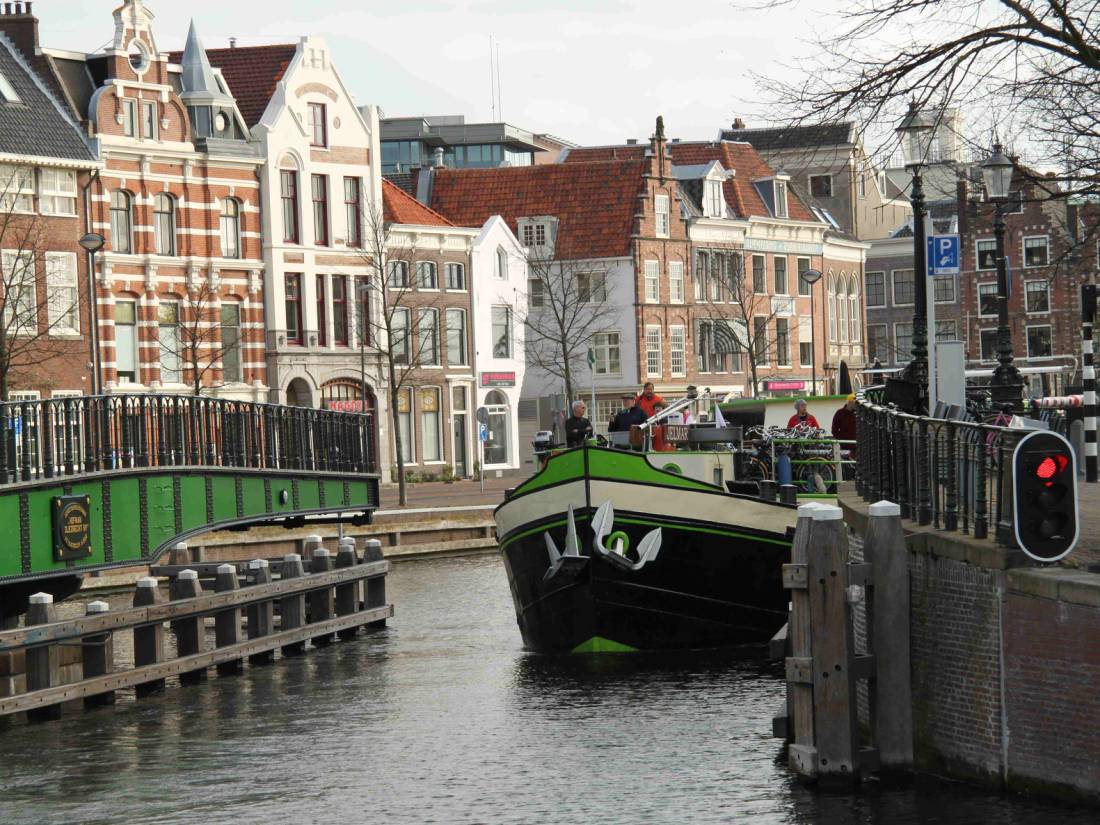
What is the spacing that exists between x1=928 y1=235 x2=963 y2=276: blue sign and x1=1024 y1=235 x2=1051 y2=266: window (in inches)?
2651

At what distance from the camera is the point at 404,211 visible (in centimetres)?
6681

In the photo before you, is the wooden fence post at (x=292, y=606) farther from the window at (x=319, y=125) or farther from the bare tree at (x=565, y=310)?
the bare tree at (x=565, y=310)

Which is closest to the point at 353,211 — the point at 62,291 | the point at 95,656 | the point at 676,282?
the point at 62,291

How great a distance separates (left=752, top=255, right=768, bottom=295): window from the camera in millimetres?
84012

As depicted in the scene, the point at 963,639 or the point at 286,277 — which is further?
the point at 286,277

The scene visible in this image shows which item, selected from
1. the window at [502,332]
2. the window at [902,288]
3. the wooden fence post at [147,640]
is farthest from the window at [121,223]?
the window at [902,288]

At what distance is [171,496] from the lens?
2517 centimetres

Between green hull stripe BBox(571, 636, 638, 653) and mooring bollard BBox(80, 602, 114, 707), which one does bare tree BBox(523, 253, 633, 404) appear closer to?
green hull stripe BBox(571, 636, 638, 653)

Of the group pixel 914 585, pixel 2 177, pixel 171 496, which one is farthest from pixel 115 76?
pixel 914 585

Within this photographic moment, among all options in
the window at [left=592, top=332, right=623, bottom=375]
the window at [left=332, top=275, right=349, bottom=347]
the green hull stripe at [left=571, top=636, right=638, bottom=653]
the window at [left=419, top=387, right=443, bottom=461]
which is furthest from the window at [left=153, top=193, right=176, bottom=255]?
the green hull stripe at [left=571, top=636, right=638, bottom=653]

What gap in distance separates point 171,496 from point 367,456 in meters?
7.43

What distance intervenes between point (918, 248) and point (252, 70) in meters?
39.8

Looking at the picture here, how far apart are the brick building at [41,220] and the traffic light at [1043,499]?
37.1 metres

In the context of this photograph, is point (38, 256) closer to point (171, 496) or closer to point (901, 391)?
point (171, 496)
